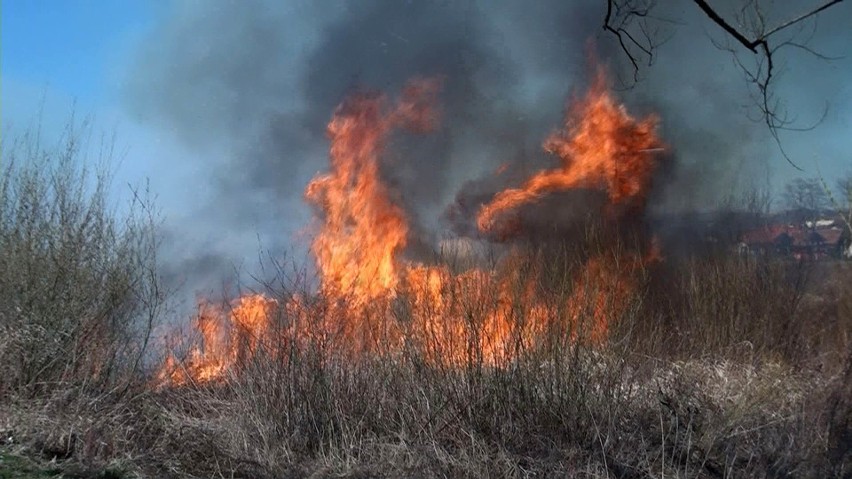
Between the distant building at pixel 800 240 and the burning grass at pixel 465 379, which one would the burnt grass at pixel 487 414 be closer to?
the burning grass at pixel 465 379

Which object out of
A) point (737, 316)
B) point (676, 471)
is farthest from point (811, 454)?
point (737, 316)

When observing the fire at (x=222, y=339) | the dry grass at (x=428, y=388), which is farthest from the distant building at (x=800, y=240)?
the fire at (x=222, y=339)

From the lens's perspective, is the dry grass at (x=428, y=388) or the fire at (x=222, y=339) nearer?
the dry grass at (x=428, y=388)

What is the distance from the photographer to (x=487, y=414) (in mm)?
6934

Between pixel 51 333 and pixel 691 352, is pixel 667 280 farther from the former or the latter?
pixel 51 333

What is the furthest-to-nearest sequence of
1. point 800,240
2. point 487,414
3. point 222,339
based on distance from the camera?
point 800,240
point 222,339
point 487,414

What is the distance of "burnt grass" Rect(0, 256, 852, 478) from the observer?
6324mm

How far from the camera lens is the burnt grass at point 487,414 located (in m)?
6.32

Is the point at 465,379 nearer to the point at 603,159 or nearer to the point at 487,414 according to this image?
the point at 487,414

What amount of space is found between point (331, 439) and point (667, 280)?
471cm

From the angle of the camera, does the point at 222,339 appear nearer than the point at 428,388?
No

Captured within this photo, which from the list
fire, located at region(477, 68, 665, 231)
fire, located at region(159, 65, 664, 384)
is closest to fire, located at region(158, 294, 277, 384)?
fire, located at region(159, 65, 664, 384)

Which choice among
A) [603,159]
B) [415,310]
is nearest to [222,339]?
[415,310]

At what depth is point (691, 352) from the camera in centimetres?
800
